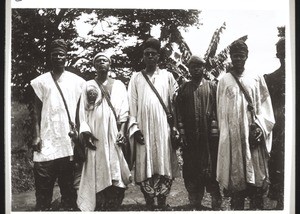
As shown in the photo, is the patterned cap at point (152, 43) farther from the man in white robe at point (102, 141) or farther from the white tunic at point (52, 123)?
the white tunic at point (52, 123)

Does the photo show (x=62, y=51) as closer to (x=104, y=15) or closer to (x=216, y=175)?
(x=104, y=15)

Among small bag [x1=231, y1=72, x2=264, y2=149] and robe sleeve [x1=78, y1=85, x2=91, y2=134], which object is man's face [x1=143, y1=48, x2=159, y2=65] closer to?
robe sleeve [x1=78, y1=85, x2=91, y2=134]

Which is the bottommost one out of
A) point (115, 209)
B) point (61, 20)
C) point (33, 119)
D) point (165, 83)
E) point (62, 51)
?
point (115, 209)

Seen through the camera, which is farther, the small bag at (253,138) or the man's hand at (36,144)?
the small bag at (253,138)

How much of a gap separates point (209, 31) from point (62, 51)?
4.41 feet

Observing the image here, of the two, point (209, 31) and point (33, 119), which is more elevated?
point (209, 31)

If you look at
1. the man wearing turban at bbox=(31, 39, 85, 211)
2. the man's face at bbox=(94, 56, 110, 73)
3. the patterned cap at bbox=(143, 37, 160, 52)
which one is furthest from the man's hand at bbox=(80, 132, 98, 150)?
the patterned cap at bbox=(143, 37, 160, 52)

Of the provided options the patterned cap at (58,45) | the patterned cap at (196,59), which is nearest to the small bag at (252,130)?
the patterned cap at (196,59)

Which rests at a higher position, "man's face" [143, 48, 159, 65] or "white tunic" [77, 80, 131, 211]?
"man's face" [143, 48, 159, 65]

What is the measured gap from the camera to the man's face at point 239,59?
4.00 metres

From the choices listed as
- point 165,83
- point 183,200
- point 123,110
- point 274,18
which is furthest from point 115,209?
point 274,18

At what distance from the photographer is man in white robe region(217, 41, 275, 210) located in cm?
397

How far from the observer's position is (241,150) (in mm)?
3982

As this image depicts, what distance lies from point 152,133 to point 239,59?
1.05 metres
